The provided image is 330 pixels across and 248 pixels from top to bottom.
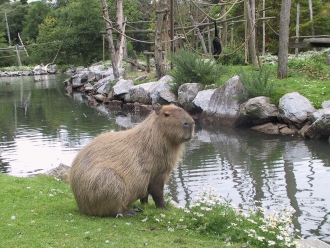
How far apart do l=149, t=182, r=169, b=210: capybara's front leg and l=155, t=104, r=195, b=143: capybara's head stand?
562 mm

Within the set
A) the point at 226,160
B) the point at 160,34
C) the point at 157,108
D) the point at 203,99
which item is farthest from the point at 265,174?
the point at 160,34

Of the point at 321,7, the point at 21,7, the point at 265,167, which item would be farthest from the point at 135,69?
the point at 21,7

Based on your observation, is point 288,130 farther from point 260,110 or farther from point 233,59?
point 233,59

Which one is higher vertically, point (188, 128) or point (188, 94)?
point (188, 128)

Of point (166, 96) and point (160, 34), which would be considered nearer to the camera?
point (166, 96)

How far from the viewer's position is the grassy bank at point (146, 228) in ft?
13.1

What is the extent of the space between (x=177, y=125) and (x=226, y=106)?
9795 mm

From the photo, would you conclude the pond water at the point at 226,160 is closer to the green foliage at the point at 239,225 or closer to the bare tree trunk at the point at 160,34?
the green foliage at the point at 239,225

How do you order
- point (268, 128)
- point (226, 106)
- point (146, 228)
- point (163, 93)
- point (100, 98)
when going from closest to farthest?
1. point (146, 228)
2. point (268, 128)
3. point (226, 106)
4. point (163, 93)
5. point (100, 98)

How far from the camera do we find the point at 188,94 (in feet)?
53.4

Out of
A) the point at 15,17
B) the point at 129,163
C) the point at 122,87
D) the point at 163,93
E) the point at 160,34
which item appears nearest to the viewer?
the point at 129,163

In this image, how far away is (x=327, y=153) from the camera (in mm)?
10297

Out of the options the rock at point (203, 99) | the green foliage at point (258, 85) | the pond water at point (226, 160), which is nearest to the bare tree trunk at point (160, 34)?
the pond water at point (226, 160)

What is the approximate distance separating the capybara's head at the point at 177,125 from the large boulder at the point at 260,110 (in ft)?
28.2
